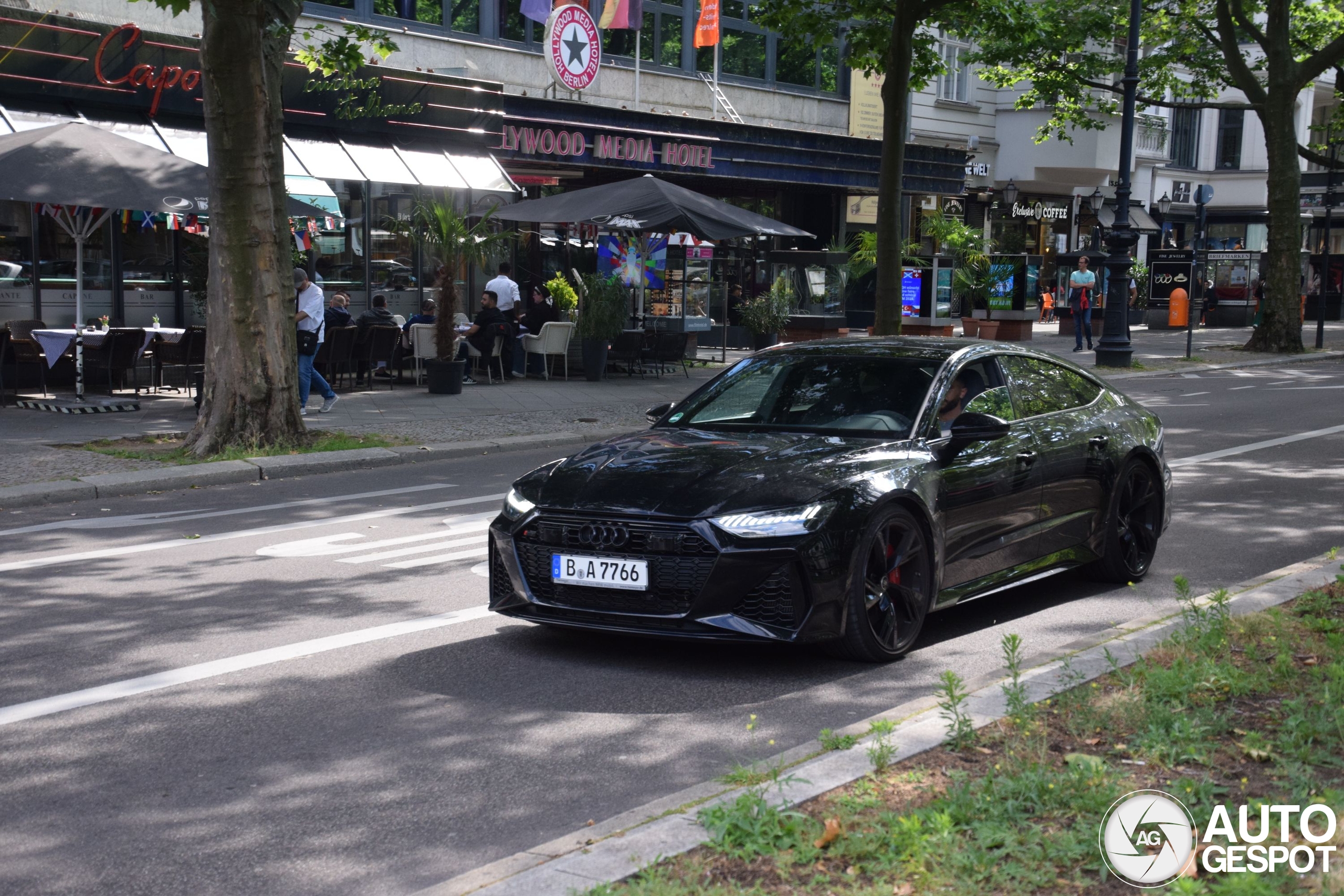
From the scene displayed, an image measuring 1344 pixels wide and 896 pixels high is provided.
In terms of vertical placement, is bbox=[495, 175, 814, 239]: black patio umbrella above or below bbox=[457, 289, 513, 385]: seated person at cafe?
above

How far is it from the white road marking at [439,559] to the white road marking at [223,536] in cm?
154

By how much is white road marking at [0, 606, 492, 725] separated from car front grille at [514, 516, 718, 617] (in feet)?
3.37

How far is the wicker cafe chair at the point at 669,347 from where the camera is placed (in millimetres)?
23312

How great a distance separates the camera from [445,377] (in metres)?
20.0

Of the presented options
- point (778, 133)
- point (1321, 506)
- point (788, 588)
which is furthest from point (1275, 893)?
point (778, 133)

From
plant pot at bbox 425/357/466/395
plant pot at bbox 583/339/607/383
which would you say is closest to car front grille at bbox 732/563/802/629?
plant pot at bbox 425/357/466/395

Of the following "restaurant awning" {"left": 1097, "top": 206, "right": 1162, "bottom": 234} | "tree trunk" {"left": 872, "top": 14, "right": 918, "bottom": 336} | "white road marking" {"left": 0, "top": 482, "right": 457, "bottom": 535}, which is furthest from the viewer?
"restaurant awning" {"left": 1097, "top": 206, "right": 1162, "bottom": 234}

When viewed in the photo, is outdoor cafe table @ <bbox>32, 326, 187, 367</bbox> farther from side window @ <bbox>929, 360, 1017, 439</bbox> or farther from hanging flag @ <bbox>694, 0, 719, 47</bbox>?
hanging flag @ <bbox>694, 0, 719, 47</bbox>

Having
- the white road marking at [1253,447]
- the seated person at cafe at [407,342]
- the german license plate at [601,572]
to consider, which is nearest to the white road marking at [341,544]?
the german license plate at [601,572]

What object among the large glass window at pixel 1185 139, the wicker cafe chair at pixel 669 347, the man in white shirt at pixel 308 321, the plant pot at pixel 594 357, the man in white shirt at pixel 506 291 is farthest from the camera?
the large glass window at pixel 1185 139

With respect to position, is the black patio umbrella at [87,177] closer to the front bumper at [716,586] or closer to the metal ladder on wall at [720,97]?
the front bumper at [716,586]

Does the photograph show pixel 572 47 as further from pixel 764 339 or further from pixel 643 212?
pixel 764 339

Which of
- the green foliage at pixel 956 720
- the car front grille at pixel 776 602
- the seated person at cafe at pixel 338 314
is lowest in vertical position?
the green foliage at pixel 956 720

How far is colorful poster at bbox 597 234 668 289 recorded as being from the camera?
27547mm
